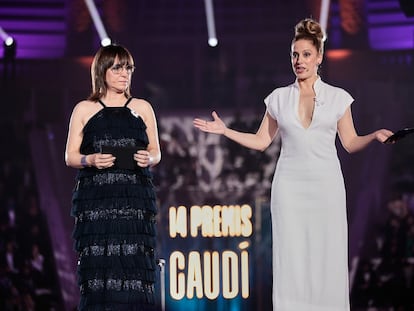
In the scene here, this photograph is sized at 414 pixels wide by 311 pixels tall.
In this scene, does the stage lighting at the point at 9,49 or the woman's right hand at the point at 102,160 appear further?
the stage lighting at the point at 9,49

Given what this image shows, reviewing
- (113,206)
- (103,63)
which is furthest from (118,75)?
(113,206)

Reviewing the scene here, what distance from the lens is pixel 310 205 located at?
2961 millimetres

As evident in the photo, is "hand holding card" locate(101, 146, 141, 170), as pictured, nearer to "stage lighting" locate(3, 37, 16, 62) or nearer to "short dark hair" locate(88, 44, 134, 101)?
"short dark hair" locate(88, 44, 134, 101)

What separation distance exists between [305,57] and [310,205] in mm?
596

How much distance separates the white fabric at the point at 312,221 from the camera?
2.95 meters

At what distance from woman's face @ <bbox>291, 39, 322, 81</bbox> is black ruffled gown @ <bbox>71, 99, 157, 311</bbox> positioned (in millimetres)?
720

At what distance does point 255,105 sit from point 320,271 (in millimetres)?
2656

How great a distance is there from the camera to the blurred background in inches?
215

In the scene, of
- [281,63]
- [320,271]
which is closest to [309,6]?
[281,63]

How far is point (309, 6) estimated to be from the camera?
5535mm

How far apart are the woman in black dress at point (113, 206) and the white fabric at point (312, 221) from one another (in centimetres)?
55

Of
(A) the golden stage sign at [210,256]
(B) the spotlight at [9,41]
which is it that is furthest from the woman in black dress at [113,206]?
(B) the spotlight at [9,41]

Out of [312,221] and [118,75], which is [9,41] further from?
[312,221]

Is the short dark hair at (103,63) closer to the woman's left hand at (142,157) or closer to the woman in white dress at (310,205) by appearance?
the woman's left hand at (142,157)
